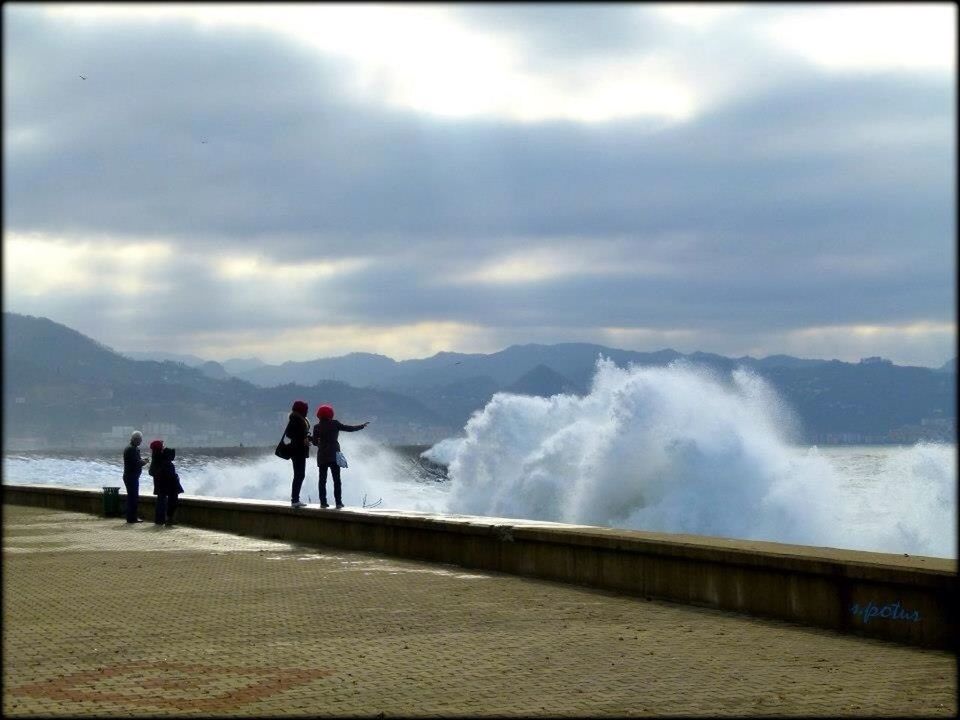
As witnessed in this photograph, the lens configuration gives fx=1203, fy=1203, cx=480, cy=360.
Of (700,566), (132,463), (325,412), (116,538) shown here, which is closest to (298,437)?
(325,412)

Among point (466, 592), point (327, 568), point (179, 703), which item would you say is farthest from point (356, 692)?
point (327, 568)

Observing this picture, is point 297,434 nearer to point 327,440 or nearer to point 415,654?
point 327,440

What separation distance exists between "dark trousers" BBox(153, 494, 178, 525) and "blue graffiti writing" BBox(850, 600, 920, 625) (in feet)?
51.0

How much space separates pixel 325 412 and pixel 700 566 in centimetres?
823

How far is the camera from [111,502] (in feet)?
81.8

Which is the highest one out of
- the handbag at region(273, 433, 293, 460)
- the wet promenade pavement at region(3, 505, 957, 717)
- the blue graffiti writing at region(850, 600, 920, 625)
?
the handbag at region(273, 433, 293, 460)

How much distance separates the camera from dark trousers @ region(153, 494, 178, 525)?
2212 cm

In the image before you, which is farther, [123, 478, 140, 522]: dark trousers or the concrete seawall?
[123, 478, 140, 522]: dark trousers

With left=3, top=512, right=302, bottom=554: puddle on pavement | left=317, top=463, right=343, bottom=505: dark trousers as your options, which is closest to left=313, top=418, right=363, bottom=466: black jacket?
left=317, top=463, right=343, bottom=505: dark trousers

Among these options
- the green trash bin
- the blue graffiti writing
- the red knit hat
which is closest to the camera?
the blue graffiti writing

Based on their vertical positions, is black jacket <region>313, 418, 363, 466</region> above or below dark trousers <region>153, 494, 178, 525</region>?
above

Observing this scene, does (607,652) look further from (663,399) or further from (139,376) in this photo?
(139,376)

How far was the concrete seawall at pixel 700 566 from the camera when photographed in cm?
879

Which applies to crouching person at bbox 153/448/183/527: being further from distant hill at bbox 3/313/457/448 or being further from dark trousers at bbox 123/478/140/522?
distant hill at bbox 3/313/457/448
